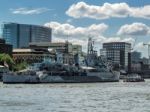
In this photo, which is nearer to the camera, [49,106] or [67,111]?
[67,111]

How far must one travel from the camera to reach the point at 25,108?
93.1 meters

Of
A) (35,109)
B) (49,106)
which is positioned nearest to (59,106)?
(49,106)

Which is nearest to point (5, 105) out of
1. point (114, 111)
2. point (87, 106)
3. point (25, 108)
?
point (25, 108)

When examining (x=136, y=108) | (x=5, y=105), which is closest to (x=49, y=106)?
(x=5, y=105)

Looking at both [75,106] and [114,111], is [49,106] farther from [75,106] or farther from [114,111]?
[114,111]

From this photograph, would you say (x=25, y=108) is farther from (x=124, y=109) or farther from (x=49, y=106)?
(x=124, y=109)

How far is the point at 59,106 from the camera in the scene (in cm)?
9844

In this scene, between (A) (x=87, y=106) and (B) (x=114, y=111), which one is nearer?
(B) (x=114, y=111)

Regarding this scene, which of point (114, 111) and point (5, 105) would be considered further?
point (5, 105)

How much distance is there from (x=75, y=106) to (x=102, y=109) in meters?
7.09

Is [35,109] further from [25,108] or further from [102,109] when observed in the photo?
[102,109]

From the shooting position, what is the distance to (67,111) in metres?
88.5

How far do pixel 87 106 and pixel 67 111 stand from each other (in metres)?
11.1

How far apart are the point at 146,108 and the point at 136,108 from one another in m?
1.62
